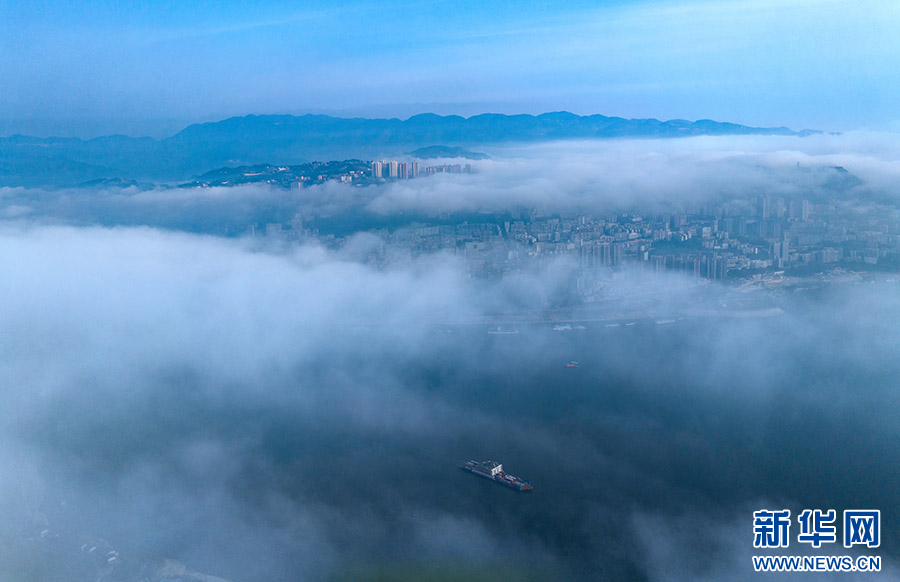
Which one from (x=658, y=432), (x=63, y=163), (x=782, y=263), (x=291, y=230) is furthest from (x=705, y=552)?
(x=63, y=163)

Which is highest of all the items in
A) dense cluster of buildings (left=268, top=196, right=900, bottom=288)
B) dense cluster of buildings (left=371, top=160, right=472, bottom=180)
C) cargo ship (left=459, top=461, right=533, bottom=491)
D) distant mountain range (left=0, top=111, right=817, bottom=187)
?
distant mountain range (left=0, top=111, right=817, bottom=187)

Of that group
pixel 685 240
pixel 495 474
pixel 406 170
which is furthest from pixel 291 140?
pixel 495 474

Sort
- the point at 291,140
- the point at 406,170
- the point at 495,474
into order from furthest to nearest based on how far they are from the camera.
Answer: the point at 291,140, the point at 406,170, the point at 495,474

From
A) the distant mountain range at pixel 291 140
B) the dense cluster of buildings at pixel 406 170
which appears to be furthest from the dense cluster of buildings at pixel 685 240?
the distant mountain range at pixel 291 140

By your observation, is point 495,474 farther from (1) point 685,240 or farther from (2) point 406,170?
(2) point 406,170

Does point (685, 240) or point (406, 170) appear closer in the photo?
point (685, 240)

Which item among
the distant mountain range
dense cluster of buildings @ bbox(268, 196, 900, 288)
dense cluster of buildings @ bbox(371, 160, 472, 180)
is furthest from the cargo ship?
the distant mountain range

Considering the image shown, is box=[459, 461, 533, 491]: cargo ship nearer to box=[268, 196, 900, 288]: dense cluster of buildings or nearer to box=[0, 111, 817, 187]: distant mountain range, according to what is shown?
box=[268, 196, 900, 288]: dense cluster of buildings
